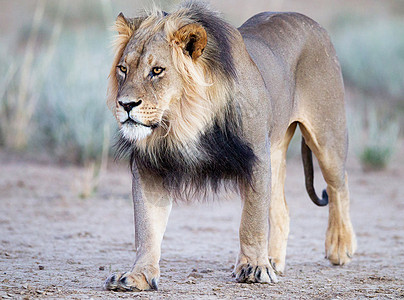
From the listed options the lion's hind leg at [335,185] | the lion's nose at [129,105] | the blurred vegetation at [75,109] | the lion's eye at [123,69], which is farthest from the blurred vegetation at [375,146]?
the lion's nose at [129,105]

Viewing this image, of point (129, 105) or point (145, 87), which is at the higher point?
point (145, 87)

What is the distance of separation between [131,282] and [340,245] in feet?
6.52

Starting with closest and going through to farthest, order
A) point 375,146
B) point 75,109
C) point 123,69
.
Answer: point 123,69
point 75,109
point 375,146

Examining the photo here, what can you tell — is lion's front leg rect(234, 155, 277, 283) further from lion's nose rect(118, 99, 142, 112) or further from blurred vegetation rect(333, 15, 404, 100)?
blurred vegetation rect(333, 15, 404, 100)

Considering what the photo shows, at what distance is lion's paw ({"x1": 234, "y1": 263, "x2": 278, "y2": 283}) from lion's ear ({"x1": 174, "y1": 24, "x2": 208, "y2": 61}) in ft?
3.92

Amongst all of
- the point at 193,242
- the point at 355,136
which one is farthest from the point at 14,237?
the point at 355,136

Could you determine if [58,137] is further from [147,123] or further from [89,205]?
[147,123]

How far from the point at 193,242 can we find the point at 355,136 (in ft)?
18.7

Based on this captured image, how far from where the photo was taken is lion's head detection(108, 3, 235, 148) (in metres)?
3.65

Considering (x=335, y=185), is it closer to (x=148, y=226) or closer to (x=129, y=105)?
(x=148, y=226)

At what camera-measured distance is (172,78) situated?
3738 mm

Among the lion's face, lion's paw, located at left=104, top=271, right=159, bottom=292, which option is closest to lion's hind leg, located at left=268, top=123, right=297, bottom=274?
lion's paw, located at left=104, top=271, right=159, bottom=292

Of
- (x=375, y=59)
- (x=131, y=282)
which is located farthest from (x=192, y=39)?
(x=375, y=59)

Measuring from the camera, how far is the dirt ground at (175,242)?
3.99 metres
